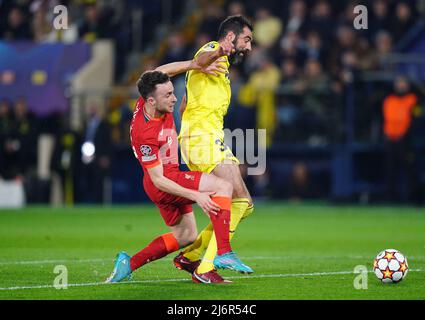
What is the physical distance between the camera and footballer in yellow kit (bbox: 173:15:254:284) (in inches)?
398

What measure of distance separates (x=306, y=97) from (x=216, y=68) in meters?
12.8

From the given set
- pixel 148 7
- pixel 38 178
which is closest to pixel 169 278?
pixel 38 178

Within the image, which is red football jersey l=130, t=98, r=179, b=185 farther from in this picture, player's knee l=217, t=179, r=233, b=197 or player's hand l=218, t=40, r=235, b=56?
player's hand l=218, t=40, r=235, b=56

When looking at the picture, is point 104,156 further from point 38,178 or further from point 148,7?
point 148,7

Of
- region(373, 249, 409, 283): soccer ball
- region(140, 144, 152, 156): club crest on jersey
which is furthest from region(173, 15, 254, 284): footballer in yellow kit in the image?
region(373, 249, 409, 283): soccer ball

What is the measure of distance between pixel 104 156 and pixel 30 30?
455 centimetres

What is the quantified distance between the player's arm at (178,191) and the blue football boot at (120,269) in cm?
72

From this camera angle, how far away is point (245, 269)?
9445 mm

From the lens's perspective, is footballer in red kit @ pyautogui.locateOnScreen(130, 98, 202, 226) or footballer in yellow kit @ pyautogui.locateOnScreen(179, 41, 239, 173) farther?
footballer in yellow kit @ pyautogui.locateOnScreen(179, 41, 239, 173)

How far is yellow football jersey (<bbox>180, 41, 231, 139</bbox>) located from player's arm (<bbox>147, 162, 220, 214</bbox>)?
3.27ft

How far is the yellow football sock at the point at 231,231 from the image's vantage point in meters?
9.57

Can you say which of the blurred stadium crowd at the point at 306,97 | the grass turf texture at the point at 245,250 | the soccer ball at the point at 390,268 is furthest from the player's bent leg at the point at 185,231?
the blurred stadium crowd at the point at 306,97

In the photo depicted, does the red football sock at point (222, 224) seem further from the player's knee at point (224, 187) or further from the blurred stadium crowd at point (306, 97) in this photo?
the blurred stadium crowd at point (306, 97)

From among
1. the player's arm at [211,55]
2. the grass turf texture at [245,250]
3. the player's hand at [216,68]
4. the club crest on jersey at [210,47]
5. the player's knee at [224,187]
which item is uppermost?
the club crest on jersey at [210,47]
